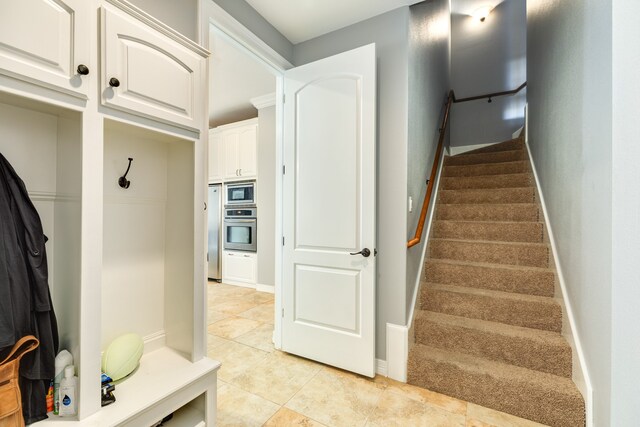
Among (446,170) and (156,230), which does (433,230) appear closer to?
(446,170)

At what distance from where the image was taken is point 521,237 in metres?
2.58

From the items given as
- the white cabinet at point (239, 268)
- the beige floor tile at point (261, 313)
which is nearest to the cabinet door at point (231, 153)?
the white cabinet at point (239, 268)

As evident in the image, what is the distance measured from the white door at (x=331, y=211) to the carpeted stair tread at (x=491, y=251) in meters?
1.15

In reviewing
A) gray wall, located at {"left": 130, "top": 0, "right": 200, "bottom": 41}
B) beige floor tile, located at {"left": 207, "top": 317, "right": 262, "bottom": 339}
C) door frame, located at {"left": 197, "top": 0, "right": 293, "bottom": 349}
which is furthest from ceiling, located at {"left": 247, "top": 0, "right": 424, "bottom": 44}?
beige floor tile, located at {"left": 207, "top": 317, "right": 262, "bottom": 339}

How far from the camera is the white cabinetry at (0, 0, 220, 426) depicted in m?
0.89

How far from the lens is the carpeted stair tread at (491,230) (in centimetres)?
252

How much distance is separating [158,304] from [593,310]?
7.31 feet

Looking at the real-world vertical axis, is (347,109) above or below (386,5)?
below

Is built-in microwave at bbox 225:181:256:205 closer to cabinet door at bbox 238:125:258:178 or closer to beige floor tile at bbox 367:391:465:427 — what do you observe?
cabinet door at bbox 238:125:258:178

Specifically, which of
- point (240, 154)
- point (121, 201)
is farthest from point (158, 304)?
point (240, 154)

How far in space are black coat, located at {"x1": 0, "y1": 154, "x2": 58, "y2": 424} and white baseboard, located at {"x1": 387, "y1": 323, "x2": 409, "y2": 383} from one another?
6.04ft

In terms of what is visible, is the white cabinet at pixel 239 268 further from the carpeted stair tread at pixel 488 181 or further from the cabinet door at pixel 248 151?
the carpeted stair tread at pixel 488 181

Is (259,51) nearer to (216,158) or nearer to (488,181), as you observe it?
(488,181)

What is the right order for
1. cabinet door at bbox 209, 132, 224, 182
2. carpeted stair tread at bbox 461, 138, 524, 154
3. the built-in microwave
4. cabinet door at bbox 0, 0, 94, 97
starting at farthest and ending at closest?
cabinet door at bbox 209, 132, 224, 182 → the built-in microwave → carpeted stair tread at bbox 461, 138, 524, 154 → cabinet door at bbox 0, 0, 94, 97
